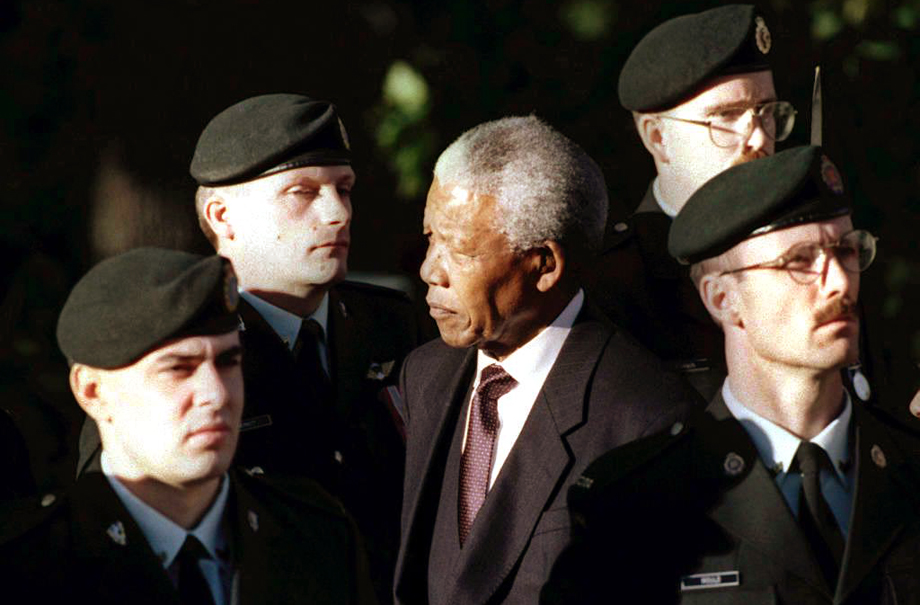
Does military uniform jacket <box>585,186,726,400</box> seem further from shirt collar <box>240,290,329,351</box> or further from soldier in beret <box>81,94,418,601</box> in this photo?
shirt collar <box>240,290,329,351</box>

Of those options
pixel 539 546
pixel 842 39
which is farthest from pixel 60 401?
pixel 842 39

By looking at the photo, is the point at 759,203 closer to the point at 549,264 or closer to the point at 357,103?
the point at 549,264

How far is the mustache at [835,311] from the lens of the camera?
3.96 metres

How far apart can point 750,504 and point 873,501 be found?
0.27 meters

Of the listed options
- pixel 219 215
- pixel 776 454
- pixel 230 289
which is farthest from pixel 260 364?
pixel 776 454

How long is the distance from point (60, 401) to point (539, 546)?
203 cm

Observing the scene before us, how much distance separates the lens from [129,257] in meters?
3.97

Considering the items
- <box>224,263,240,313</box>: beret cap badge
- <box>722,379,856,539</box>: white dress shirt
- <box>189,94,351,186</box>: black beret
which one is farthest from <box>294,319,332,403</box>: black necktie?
<box>722,379,856,539</box>: white dress shirt

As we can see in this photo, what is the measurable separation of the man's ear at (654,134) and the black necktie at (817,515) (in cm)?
197

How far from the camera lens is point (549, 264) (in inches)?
194

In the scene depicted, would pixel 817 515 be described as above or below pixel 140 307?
below

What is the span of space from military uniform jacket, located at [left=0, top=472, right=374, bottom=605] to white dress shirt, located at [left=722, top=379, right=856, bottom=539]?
3.36 feet

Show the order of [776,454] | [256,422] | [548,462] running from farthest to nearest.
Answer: [256,422]
[548,462]
[776,454]

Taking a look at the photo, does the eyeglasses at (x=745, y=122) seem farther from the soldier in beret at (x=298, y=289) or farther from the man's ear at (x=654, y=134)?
the soldier in beret at (x=298, y=289)
